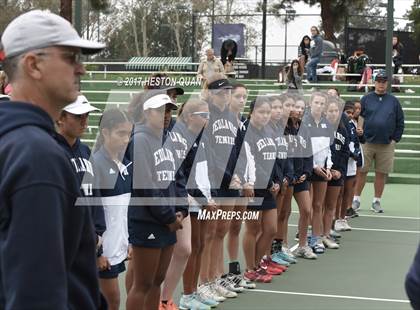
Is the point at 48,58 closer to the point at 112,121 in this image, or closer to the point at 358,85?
the point at 112,121

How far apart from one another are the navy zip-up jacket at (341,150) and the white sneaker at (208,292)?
11.7ft

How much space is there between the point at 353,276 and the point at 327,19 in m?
27.2

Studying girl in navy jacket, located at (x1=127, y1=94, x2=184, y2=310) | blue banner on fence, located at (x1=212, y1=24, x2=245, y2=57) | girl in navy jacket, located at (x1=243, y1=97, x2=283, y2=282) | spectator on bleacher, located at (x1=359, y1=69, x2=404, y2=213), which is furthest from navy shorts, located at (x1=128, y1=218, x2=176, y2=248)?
blue banner on fence, located at (x1=212, y1=24, x2=245, y2=57)

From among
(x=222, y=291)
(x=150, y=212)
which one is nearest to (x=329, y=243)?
(x=222, y=291)

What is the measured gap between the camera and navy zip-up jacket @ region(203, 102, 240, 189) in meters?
7.55

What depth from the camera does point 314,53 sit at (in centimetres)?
2525

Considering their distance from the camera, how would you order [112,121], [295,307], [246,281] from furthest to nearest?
[246,281] → [295,307] → [112,121]

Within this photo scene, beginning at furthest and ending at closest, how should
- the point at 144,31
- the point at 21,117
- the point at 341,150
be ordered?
the point at 144,31, the point at 341,150, the point at 21,117

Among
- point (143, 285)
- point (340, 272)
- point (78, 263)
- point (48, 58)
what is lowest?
point (340, 272)

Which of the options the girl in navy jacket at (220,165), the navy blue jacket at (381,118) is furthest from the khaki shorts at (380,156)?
the girl in navy jacket at (220,165)

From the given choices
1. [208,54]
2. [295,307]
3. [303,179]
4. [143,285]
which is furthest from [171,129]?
[208,54]

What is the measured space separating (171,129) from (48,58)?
13.7 feet

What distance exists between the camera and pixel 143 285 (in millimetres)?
5633

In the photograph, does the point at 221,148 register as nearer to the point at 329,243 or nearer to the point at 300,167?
the point at 300,167
